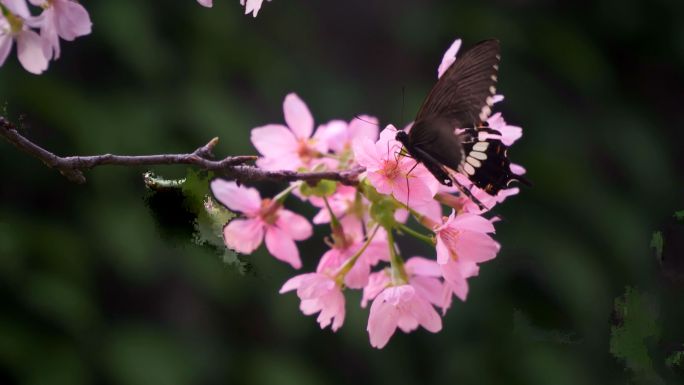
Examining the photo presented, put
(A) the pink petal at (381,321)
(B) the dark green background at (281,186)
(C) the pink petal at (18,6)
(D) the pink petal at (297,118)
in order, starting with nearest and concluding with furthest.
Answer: (C) the pink petal at (18,6) → (A) the pink petal at (381,321) → (D) the pink petal at (297,118) → (B) the dark green background at (281,186)

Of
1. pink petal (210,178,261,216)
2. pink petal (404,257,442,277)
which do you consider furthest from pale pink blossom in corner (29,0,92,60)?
pink petal (404,257,442,277)

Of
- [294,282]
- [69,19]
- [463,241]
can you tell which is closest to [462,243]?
[463,241]

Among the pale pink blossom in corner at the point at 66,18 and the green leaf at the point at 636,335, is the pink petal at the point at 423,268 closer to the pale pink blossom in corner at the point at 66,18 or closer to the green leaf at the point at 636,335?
the green leaf at the point at 636,335

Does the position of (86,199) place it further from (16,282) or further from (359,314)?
(359,314)

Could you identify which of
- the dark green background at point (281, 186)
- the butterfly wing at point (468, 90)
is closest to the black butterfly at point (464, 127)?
the butterfly wing at point (468, 90)

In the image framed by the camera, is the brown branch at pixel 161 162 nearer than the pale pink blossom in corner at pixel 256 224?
Yes
